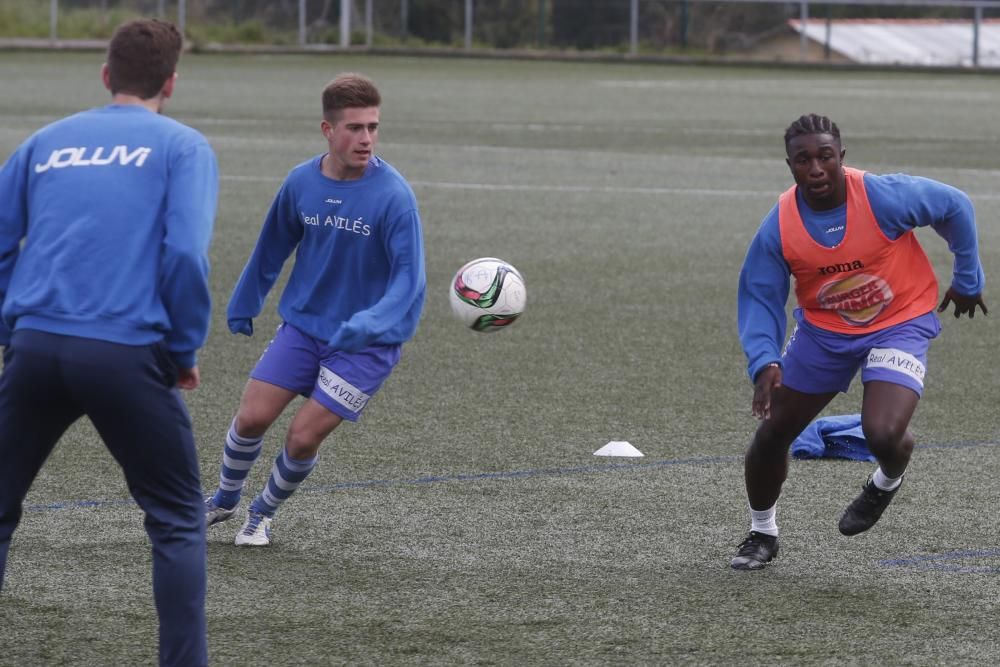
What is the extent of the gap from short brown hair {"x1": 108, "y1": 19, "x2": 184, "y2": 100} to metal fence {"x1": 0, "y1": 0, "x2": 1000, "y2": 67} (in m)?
44.5

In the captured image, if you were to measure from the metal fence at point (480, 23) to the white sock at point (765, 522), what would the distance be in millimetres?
43204

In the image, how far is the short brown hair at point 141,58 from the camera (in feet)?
15.1

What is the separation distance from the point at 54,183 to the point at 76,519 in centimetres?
264

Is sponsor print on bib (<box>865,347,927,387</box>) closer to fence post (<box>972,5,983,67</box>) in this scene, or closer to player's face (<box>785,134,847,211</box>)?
player's face (<box>785,134,847,211</box>)

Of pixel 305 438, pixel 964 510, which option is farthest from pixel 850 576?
pixel 305 438

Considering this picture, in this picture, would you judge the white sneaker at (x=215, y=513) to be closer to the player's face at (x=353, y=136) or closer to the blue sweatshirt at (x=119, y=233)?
the player's face at (x=353, y=136)

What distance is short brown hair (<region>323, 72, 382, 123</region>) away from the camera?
634 cm

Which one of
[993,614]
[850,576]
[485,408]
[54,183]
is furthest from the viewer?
[485,408]

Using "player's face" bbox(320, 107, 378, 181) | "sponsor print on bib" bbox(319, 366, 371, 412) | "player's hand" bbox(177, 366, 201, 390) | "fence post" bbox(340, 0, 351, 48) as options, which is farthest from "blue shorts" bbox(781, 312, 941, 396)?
"fence post" bbox(340, 0, 351, 48)

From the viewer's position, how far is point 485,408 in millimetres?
9172

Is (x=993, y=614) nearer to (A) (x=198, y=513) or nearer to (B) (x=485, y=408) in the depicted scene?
(A) (x=198, y=513)

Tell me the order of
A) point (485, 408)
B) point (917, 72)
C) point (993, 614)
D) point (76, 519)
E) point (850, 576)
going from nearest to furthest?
point (993, 614) < point (850, 576) < point (76, 519) < point (485, 408) < point (917, 72)

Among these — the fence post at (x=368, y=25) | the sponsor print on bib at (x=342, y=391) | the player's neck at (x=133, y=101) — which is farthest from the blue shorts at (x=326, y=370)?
the fence post at (x=368, y=25)

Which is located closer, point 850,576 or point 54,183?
point 54,183
